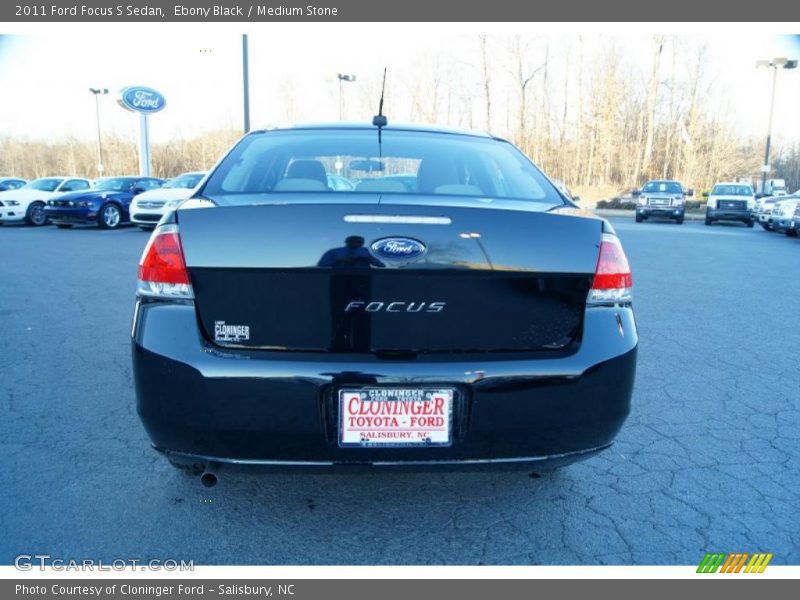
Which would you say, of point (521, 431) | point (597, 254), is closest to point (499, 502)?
point (521, 431)

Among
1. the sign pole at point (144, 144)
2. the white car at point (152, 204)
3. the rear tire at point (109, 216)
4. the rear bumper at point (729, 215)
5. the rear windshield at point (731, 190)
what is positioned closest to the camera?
the white car at point (152, 204)

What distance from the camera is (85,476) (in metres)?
2.72

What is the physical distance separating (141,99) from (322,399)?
29069 millimetres

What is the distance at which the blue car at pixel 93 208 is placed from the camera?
51.8 ft

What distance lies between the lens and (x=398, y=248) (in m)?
1.97

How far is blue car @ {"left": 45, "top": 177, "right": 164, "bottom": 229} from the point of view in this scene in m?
15.8

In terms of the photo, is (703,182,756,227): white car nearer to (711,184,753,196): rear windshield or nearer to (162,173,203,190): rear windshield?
(711,184,753,196): rear windshield

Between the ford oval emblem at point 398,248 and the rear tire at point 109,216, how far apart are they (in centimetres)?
1616

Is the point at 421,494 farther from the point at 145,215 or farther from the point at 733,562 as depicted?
the point at 145,215

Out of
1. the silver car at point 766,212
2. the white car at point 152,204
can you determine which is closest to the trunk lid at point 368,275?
the white car at point 152,204

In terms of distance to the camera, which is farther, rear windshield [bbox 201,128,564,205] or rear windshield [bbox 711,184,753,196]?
rear windshield [bbox 711,184,753,196]

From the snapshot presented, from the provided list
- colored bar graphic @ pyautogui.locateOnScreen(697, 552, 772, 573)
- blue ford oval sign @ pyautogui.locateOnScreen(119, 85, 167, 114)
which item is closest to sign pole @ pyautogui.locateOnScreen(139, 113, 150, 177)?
blue ford oval sign @ pyautogui.locateOnScreen(119, 85, 167, 114)

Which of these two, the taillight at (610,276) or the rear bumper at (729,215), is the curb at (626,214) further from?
the taillight at (610,276)

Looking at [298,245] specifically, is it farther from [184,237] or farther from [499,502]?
[499,502]
